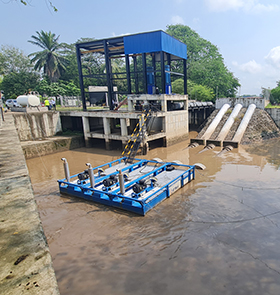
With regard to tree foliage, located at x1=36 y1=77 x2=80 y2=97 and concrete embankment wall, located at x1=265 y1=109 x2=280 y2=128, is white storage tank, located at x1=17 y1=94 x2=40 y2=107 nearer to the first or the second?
tree foliage, located at x1=36 y1=77 x2=80 y2=97

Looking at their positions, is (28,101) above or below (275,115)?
above

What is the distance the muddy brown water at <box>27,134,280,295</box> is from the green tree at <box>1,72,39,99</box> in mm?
30962

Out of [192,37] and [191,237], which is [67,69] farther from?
[191,237]

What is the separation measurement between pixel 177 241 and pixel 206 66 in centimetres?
4072

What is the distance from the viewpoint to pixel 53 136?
2327 centimetres

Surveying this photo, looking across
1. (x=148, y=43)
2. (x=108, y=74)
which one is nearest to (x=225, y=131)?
(x=148, y=43)

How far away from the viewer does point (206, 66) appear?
42344 millimetres

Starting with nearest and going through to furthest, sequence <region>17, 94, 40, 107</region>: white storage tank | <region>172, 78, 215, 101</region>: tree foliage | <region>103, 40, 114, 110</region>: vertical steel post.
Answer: <region>17, 94, 40, 107</region>: white storage tank, <region>103, 40, 114, 110</region>: vertical steel post, <region>172, 78, 215, 101</region>: tree foliage

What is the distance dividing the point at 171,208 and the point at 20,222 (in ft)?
24.1

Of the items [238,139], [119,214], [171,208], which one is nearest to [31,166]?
[119,214]

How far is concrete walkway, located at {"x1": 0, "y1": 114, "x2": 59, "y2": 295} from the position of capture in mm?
2033

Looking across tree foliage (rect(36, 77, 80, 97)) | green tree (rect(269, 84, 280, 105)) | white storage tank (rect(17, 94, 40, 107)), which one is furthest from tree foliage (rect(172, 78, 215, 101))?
white storage tank (rect(17, 94, 40, 107))

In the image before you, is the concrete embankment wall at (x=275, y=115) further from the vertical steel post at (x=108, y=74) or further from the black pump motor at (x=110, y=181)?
the black pump motor at (x=110, y=181)

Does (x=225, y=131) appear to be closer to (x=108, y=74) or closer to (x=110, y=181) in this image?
(x=108, y=74)
